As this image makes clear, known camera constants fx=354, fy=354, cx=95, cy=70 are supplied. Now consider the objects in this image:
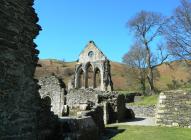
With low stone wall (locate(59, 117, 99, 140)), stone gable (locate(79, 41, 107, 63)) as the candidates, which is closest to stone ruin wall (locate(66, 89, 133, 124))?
low stone wall (locate(59, 117, 99, 140))

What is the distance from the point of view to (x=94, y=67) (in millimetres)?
42969

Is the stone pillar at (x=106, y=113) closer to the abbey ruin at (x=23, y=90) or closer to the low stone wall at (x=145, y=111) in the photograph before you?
the low stone wall at (x=145, y=111)

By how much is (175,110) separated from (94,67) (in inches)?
992

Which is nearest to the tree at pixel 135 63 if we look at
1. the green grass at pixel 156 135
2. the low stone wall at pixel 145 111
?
the low stone wall at pixel 145 111

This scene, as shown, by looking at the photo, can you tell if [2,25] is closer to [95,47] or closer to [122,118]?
[122,118]

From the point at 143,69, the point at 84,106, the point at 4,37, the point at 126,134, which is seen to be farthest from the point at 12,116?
the point at 143,69

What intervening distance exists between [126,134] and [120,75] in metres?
62.7

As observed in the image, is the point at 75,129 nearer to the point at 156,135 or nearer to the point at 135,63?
the point at 156,135

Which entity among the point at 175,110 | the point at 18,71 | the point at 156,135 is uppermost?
the point at 18,71

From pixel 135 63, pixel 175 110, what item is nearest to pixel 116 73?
pixel 135 63

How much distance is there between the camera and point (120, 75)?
254 ft

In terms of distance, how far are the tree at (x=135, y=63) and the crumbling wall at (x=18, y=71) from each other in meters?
38.6

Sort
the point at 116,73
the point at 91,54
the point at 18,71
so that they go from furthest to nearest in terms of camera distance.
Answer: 1. the point at 116,73
2. the point at 91,54
3. the point at 18,71

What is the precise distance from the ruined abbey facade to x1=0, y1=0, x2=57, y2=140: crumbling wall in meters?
30.9
